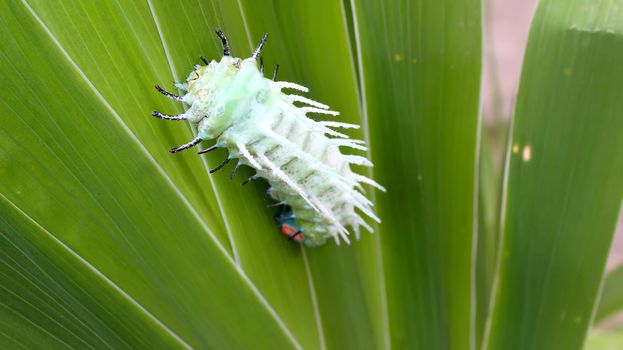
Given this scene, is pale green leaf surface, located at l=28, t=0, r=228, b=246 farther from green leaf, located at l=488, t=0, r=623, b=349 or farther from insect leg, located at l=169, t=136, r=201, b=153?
green leaf, located at l=488, t=0, r=623, b=349

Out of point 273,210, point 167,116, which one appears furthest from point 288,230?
point 167,116

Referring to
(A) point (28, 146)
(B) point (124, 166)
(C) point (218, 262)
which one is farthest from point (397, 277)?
(A) point (28, 146)

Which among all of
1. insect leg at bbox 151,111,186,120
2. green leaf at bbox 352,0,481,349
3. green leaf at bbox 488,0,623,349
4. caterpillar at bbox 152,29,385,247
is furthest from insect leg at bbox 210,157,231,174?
green leaf at bbox 488,0,623,349

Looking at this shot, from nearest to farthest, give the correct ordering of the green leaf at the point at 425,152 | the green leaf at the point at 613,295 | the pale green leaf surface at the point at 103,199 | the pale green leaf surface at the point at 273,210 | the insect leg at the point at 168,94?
the pale green leaf surface at the point at 103,199 < the insect leg at the point at 168,94 < the pale green leaf surface at the point at 273,210 < the green leaf at the point at 425,152 < the green leaf at the point at 613,295

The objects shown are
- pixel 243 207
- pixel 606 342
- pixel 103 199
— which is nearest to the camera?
pixel 103 199

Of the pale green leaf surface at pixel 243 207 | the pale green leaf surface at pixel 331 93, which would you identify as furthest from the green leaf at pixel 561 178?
the pale green leaf surface at pixel 243 207

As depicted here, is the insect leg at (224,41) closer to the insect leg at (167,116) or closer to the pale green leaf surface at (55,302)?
the insect leg at (167,116)

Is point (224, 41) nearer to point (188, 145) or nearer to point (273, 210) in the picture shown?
point (188, 145)
